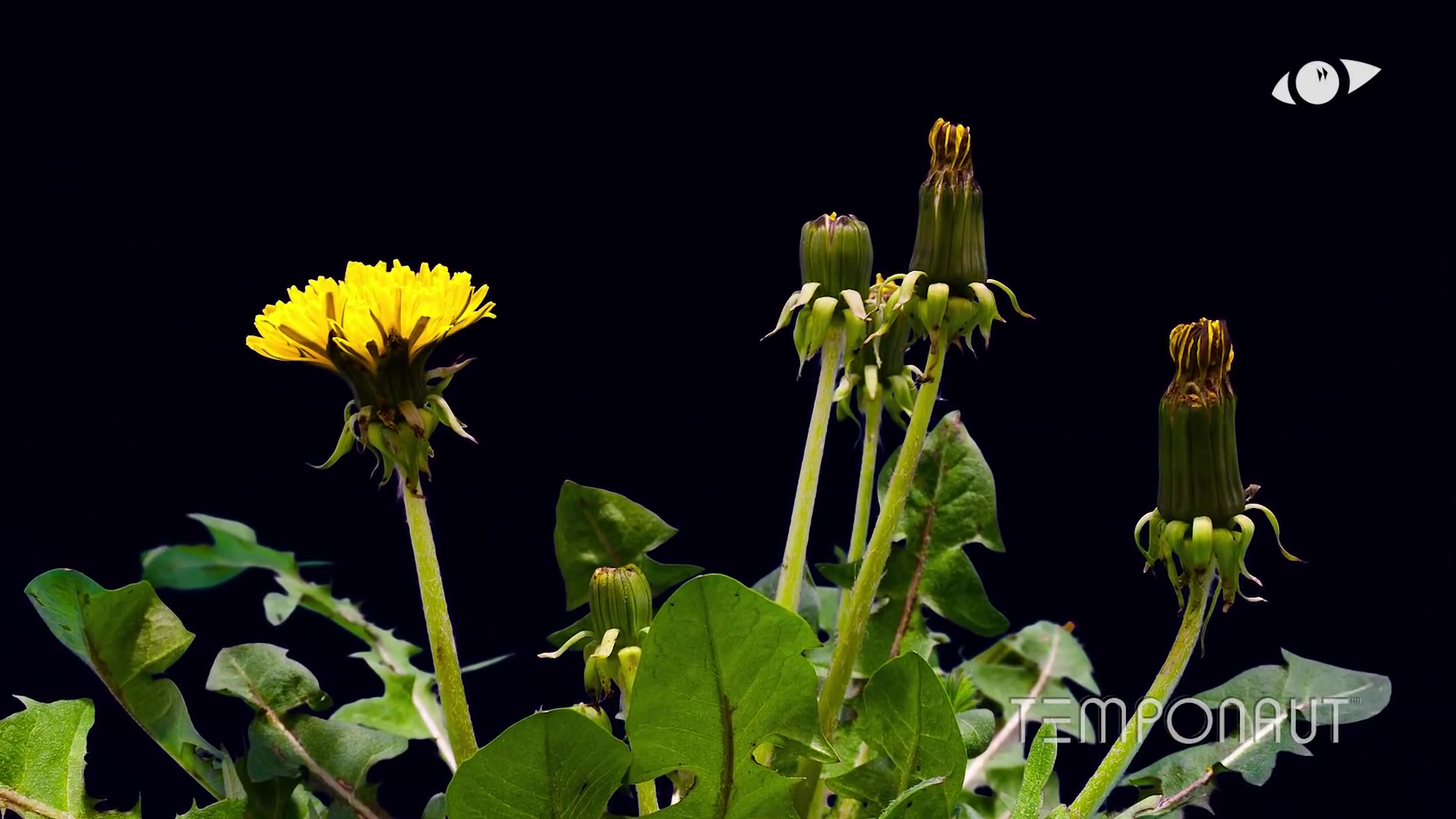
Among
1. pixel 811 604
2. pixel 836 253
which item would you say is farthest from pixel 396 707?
pixel 836 253

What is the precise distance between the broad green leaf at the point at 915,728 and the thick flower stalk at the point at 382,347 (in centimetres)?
32

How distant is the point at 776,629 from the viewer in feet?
3.11

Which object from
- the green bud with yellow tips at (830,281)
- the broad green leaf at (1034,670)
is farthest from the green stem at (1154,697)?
the broad green leaf at (1034,670)

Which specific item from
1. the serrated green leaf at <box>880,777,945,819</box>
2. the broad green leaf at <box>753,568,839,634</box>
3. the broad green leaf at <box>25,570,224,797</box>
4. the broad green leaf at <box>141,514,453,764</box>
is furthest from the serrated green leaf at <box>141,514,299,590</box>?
the serrated green leaf at <box>880,777,945,819</box>

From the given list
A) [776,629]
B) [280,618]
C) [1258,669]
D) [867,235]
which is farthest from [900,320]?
[280,618]

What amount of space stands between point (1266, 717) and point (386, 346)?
78cm

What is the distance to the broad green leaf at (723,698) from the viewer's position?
92 centimetres

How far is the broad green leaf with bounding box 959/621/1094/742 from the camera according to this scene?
58.1 inches

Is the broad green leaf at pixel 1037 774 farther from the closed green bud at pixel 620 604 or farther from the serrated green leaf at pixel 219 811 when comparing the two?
the serrated green leaf at pixel 219 811

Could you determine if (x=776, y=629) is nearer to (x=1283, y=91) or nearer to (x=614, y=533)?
(x=614, y=533)

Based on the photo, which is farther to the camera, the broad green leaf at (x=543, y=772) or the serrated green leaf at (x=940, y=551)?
the serrated green leaf at (x=940, y=551)

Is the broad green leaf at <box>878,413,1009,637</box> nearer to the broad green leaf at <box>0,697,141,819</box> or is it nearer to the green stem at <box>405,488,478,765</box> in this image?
the green stem at <box>405,488,478,765</box>

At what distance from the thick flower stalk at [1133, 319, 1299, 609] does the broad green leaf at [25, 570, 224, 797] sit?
72cm

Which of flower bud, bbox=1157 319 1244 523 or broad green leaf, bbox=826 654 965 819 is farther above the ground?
flower bud, bbox=1157 319 1244 523
